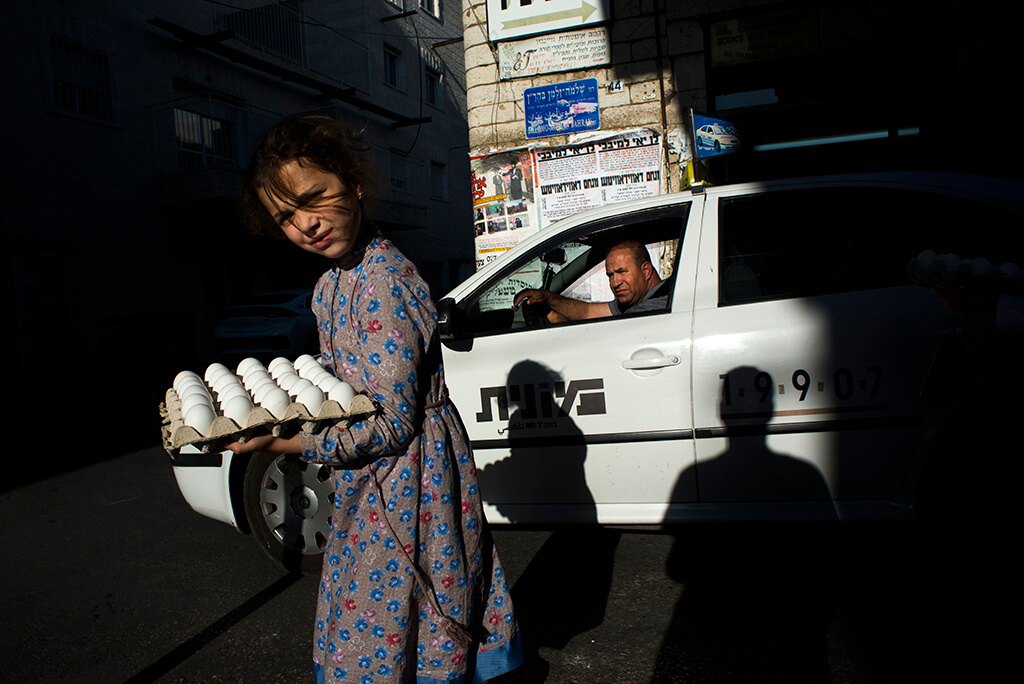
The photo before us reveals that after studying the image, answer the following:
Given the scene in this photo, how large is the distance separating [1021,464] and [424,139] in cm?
2288

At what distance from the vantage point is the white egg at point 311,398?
4.14 feet

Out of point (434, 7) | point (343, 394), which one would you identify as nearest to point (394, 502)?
point (343, 394)

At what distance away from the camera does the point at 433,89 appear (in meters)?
24.6

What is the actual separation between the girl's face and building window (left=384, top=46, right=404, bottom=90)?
2253cm

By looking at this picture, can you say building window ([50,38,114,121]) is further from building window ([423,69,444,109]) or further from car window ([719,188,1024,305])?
car window ([719,188,1024,305])

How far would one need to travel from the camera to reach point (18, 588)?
325 centimetres

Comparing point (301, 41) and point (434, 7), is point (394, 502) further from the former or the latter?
point (434, 7)

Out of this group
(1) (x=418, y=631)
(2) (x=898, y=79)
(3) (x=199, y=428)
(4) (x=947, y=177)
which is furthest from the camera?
(2) (x=898, y=79)

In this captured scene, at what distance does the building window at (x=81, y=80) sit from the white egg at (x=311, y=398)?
14328 millimetres

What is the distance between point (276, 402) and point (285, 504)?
208 centimetres

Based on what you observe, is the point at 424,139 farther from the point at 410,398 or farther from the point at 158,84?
the point at 410,398

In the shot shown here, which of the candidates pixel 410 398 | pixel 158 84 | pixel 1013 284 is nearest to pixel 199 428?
pixel 410 398

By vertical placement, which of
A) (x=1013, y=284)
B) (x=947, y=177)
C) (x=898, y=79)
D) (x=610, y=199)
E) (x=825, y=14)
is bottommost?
(x=1013, y=284)

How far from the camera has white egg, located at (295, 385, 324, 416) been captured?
49.6 inches
